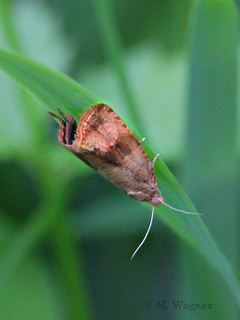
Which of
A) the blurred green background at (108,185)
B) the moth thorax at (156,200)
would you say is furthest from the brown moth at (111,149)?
the blurred green background at (108,185)

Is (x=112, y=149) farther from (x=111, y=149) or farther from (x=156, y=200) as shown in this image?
(x=156, y=200)

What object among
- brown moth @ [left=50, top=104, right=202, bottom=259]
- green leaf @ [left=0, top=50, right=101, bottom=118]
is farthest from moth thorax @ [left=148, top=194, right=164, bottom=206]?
green leaf @ [left=0, top=50, right=101, bottom=118]

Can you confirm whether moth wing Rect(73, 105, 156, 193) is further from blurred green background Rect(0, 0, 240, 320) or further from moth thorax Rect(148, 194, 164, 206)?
blurred green background Rect(0, 0, 240, 320)

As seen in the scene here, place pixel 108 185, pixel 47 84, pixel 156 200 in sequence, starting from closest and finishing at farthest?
pixel 47 84, pixel 156 200, pixel 108 185

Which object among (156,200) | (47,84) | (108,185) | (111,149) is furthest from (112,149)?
(108,185)

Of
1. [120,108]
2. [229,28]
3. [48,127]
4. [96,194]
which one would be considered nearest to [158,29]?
[120,108]
